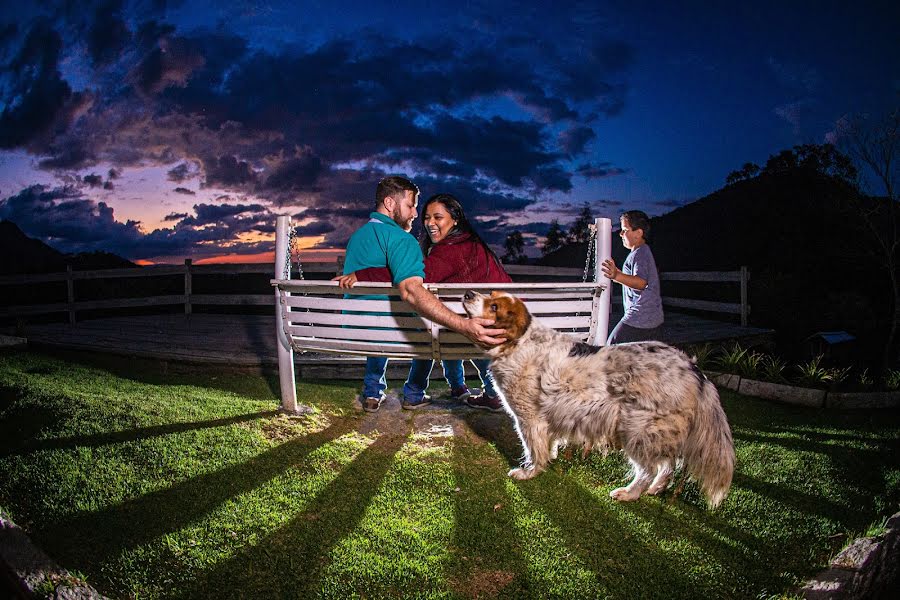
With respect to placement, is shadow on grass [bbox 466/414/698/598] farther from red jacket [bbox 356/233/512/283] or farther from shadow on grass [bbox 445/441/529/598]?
→ red jacket [bbox 356/233/512/283]

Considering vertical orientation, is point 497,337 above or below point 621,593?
above

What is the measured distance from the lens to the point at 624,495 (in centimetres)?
272

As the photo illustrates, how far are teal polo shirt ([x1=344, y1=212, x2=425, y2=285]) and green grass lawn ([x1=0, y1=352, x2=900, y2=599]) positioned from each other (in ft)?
4.46

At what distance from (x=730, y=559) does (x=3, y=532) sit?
3302 millimetres

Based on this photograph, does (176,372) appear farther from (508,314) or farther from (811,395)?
(811,395)

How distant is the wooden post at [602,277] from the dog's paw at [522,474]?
1.13m

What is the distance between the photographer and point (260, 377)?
6180 millimetres

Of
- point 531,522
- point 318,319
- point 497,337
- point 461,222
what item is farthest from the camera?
point 461,222

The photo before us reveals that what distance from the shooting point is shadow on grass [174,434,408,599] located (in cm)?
187

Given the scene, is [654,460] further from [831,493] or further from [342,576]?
[342,576]

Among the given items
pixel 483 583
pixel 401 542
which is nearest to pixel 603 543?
pixel 483 583

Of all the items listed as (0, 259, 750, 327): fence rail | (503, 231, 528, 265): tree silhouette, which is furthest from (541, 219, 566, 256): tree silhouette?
(0, 259, 750, 327): fence rail

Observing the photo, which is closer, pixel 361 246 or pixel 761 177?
pixel 361 246

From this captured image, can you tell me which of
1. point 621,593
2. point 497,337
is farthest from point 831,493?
point 497,337
